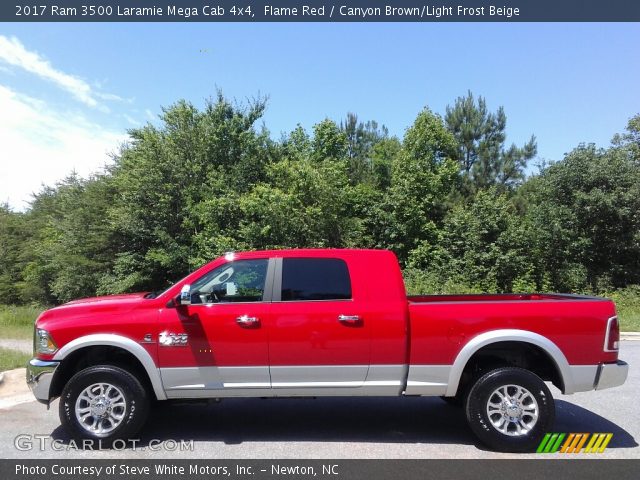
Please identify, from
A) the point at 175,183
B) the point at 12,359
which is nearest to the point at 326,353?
the point at 12,359

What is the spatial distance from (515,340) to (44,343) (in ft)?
15.5

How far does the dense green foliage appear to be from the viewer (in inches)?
918

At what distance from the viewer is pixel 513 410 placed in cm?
481

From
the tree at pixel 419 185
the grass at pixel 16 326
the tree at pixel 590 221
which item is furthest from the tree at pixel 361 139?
the grass at pixel 16 326

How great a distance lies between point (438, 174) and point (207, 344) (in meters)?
29.8

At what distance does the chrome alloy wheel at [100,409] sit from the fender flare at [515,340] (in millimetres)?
3336

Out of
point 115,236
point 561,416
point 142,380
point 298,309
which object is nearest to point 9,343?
point 142,380

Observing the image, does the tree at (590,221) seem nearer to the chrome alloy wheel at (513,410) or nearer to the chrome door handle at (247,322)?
the chrome alloy wheel at (513,410)

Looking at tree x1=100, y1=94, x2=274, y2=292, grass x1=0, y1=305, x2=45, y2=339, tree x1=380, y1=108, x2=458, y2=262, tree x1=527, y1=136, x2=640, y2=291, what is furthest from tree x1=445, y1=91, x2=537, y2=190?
grass x1=0, y1=305, x2=45, y2=339

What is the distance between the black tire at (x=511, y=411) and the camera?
476cm

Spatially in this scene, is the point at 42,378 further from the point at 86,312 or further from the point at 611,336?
the point at 611,336

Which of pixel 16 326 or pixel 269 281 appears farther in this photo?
pixel 16 326

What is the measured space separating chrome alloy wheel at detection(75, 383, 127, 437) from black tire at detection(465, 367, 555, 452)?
11.4ft

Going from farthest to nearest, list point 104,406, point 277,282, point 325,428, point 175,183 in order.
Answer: point 175,183 < point 325,428 < point 277,282 < point 104,406
